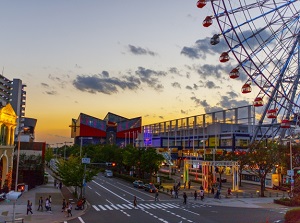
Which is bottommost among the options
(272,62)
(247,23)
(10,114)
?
(10,114)

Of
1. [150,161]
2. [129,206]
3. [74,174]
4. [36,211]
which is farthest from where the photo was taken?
[150,161]

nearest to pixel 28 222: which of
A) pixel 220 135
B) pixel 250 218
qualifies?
pixel 250 218

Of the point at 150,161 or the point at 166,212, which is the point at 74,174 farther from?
the point at 150,161

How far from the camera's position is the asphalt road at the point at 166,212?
36.8 m

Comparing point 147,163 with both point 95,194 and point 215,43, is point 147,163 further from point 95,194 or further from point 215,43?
point 215,43

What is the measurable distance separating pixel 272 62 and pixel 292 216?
2780cm

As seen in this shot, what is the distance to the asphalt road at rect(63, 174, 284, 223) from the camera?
A: 36.8 metres

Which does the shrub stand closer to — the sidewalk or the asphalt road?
the asphalt road

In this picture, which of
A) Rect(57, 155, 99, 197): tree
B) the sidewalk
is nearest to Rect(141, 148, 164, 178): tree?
the sidewalk

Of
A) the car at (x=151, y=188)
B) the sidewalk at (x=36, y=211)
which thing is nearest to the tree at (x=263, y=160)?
the car at (x=151, y=188)

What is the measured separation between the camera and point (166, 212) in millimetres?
41531

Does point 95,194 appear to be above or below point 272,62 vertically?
below

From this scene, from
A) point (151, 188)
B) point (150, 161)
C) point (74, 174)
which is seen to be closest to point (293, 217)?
point (74, 174)

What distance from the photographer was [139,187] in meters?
69.7
